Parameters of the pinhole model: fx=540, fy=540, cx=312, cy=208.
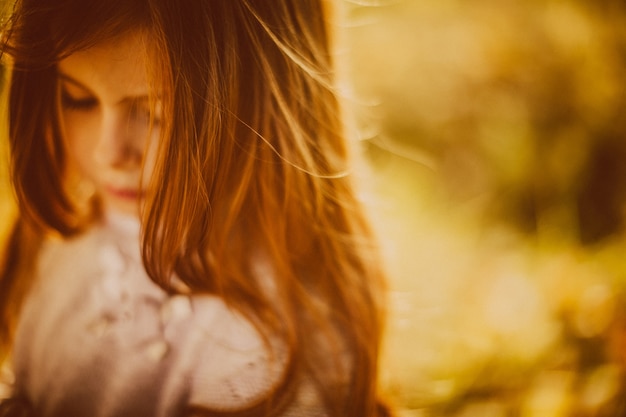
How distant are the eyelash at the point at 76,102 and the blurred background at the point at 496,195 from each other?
156mm

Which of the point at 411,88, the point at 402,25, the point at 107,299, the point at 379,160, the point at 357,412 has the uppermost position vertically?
the point at 402,25

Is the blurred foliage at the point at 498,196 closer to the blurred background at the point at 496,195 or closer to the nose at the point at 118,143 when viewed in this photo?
the blurred background at the point at 496,195

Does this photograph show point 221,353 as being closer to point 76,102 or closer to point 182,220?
point 182,220

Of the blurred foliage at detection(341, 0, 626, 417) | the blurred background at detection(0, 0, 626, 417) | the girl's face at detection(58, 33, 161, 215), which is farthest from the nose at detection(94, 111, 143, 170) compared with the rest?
the blurred foliage at detection(341, 0, 626, 417)

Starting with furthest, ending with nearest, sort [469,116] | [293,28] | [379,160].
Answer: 1. [469,116]
2. [379,160]
3. [293,28]

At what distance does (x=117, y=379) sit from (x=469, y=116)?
26.4 inches

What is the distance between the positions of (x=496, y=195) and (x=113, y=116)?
1.90 ft

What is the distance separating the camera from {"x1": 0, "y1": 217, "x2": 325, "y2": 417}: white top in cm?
69

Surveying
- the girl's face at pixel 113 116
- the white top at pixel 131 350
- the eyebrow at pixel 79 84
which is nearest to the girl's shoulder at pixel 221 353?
the white top at pixel 131 350

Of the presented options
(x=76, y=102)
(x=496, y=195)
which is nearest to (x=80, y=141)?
(x=76, y=102)

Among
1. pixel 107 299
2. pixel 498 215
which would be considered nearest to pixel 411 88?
pixel 498 215

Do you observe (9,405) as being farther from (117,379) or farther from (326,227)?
(326,227)

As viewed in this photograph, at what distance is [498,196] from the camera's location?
0.86m

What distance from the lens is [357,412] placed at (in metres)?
0.71
